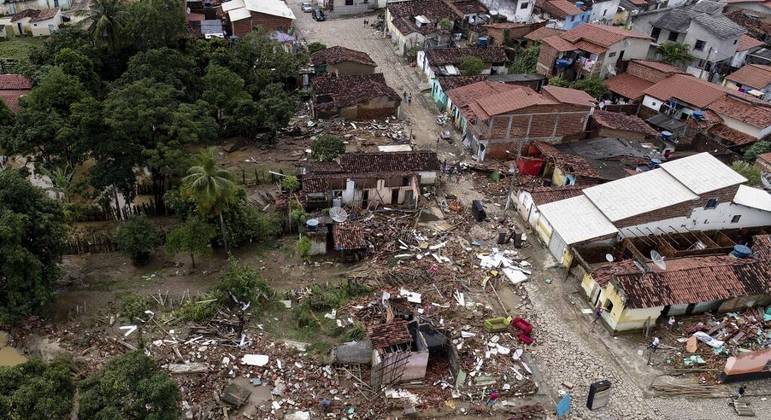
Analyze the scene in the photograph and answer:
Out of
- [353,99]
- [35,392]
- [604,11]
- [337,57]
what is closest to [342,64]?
[337,57]

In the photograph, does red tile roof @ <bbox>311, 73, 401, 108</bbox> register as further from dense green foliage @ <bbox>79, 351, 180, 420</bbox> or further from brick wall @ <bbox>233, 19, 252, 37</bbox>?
dense green foliage @ <bbox>79, 351, 180, 420</bbox>

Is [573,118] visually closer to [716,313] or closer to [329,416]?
[716,313]

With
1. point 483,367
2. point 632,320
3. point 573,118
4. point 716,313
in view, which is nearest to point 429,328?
point 483,367

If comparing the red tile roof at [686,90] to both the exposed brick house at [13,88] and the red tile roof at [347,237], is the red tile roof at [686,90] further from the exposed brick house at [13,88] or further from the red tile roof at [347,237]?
the exposed brick house at [13,88]

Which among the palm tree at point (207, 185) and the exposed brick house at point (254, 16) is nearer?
the palm tree at point (207, 185)

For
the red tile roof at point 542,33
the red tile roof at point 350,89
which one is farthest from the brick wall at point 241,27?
the red tile roof at point 542,33

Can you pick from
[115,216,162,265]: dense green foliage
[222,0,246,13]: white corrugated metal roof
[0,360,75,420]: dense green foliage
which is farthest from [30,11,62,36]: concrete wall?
[0,360,75,420]: dense green foliage
